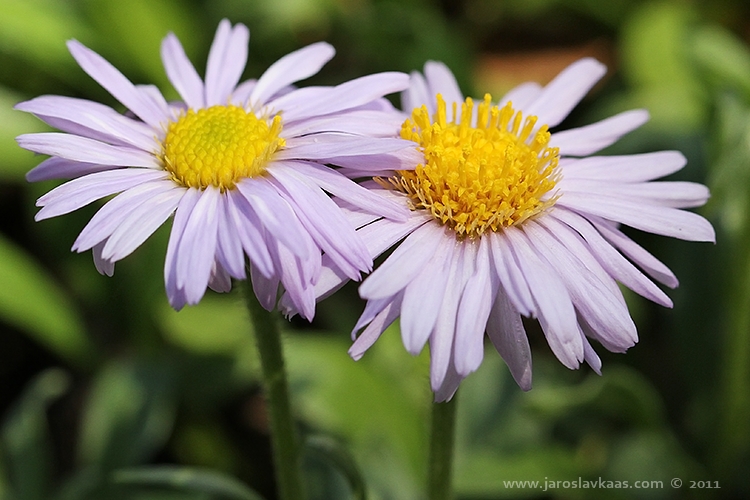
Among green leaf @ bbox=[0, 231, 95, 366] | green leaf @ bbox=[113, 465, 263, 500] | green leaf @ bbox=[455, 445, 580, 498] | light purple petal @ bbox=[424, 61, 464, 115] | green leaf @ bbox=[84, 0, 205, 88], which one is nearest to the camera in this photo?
green leaf @ bbox=[113, 465, 263, 500]

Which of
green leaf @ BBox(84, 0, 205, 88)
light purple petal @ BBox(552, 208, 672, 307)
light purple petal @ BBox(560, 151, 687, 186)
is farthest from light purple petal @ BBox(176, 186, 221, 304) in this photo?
green leaf @ BBox(84, 0, 205, 88)

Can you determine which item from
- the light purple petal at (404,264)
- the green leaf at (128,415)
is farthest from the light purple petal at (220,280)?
the green leaf at (128,415)

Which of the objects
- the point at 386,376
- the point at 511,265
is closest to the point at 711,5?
the point at 386,376

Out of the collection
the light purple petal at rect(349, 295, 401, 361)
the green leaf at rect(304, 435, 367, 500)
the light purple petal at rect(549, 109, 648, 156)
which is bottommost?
the green leaf at rect(304, 435, 367, 500)

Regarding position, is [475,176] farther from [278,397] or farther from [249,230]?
[278,397]

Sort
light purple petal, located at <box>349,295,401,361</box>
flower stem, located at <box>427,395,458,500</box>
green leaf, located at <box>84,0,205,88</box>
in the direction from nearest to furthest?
1. light purple petal, located at <box>349,295,401,361</box>
2. flower stem, located at <box>427,395,458,500</box>
3. green leaf, located at <box>84,0,205,88</box>

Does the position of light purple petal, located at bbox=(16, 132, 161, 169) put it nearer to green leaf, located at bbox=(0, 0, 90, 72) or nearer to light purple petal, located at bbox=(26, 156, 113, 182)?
light purple petal, located at bbox=(26, 156, 113, 182)

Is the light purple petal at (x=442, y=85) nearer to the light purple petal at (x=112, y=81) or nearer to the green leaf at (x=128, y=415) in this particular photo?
the light purple petal at (x=112, y=81)

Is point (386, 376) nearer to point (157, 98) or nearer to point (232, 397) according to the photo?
point (232, 397)
